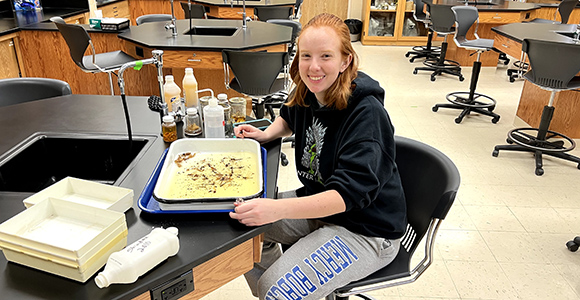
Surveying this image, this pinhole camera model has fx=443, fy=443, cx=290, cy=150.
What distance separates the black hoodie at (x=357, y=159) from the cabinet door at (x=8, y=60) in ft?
12.0

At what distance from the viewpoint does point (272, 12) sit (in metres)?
4.77

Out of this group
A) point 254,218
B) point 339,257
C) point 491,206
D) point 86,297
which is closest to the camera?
point 86,297

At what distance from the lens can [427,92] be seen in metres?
5.11

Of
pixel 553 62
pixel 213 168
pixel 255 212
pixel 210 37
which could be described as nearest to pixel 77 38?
pixel 210 37

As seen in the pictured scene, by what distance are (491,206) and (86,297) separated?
8.33 feet

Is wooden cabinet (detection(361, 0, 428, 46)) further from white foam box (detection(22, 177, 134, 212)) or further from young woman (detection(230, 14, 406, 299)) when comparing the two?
white foam box (detection(22, 177, 134, 212))

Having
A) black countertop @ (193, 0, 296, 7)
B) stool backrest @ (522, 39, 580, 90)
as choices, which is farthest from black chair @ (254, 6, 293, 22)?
stool backrest @ (522, 39, 580, 90)

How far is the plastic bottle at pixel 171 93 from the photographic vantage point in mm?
1769

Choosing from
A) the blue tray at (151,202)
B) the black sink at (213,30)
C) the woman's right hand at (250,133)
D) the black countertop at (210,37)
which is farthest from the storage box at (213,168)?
the black sink at (213,30)

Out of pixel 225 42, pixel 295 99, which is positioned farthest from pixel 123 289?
pixel 225 42

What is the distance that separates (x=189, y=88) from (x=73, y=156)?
0.53 m

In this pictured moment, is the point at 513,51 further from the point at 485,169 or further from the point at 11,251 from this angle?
the point at 11,251

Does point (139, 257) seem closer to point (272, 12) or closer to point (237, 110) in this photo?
point (237, 110)

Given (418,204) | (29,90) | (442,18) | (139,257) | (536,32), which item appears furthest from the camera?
(442,18)
